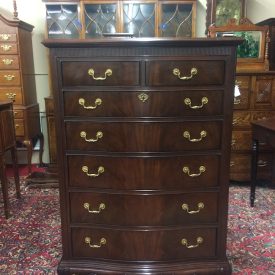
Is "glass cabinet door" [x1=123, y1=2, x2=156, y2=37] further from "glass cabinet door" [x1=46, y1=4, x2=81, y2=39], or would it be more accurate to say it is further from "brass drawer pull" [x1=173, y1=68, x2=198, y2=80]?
"brass drawer pull" [x1=173, y1=68, x2=198, y2=80]

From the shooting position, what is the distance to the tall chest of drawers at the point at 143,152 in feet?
4.41

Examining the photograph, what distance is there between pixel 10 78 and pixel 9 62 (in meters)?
0.16

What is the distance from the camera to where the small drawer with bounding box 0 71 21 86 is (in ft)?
9.89

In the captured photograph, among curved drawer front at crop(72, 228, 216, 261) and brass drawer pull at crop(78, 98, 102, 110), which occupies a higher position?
brass drawer pull at crop(78, 98, 102, 110)

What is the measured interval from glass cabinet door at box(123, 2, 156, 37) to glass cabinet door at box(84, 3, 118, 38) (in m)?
0.13

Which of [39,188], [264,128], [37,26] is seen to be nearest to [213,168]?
[264,128]

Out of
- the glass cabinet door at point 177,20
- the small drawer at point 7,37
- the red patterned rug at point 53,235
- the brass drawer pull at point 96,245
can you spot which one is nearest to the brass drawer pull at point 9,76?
the small drawer at point 7,37

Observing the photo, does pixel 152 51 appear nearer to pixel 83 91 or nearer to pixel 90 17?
pixel 83 91

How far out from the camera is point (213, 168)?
1464mm

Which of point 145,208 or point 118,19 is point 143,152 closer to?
point 145,208

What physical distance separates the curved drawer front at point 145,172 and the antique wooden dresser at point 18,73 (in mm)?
1810

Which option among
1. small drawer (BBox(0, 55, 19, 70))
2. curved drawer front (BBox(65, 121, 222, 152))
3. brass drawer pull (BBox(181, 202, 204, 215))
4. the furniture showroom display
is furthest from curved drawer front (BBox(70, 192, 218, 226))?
Answer: small drawer (BBox(0, 55, 19, 70))

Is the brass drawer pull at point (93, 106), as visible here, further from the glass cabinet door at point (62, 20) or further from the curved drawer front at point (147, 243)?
the glass cabinet door at point (62, 20)

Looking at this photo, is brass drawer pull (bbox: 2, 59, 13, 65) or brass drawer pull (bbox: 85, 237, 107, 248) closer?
brass drawer pull (bbox: 85, 237, 107, 248)
